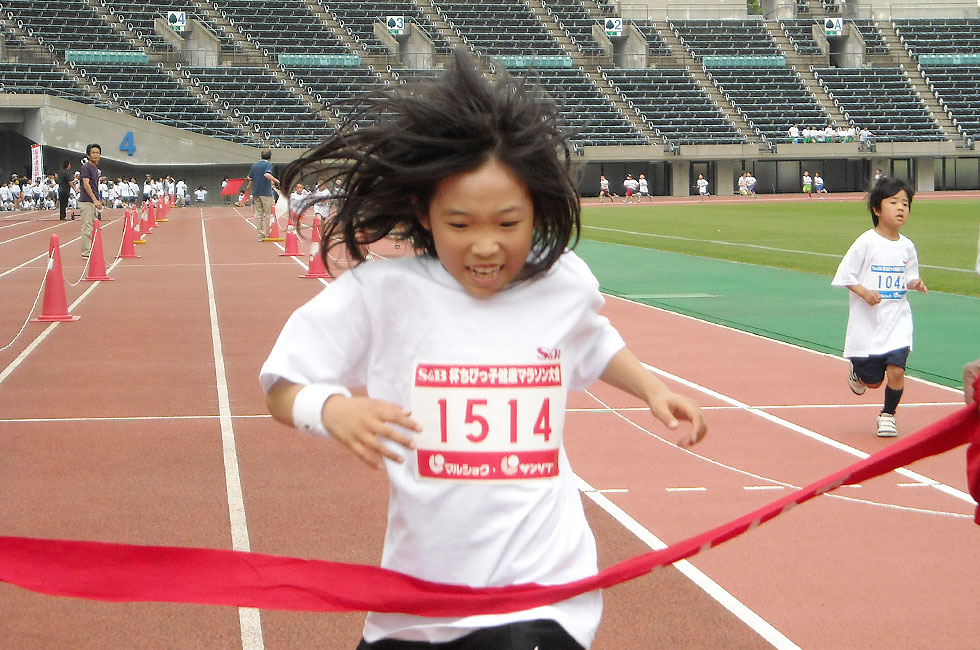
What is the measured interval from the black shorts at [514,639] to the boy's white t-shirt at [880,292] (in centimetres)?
600

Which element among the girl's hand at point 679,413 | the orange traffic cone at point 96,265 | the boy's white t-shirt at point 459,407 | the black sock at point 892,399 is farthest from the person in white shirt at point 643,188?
the boy's white t-shirt at point 459,407

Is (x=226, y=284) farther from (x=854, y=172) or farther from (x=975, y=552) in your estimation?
(x=854, y=172)

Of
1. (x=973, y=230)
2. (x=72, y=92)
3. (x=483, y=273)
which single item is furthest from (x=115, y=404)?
(x=72, y=92)

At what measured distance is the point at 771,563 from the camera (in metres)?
5.43

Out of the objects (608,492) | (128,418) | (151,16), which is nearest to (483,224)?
(608,492)

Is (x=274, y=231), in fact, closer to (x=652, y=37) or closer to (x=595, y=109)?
(x=595, y=109)

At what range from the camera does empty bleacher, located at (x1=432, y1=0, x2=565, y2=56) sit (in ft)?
240

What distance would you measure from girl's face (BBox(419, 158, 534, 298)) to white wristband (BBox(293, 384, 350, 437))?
37cm

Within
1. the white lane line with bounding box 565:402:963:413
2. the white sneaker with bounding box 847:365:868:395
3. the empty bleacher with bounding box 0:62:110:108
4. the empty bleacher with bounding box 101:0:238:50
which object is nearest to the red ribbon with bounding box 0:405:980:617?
the white sneaker with bounding box 847:365:868:395

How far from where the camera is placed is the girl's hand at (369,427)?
2.24 m

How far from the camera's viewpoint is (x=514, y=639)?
2.44 meters

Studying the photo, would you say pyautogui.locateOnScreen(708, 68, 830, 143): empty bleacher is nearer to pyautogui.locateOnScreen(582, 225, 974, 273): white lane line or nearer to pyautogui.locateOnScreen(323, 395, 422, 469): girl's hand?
pyautogui.locateOnScreen(582, 225, 974, 273): white lane line

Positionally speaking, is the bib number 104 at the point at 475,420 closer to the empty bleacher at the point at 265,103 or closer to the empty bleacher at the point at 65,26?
the empty bleacher at the point at 265,103

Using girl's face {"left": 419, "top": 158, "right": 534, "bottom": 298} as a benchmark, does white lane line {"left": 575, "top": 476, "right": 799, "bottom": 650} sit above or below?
below
